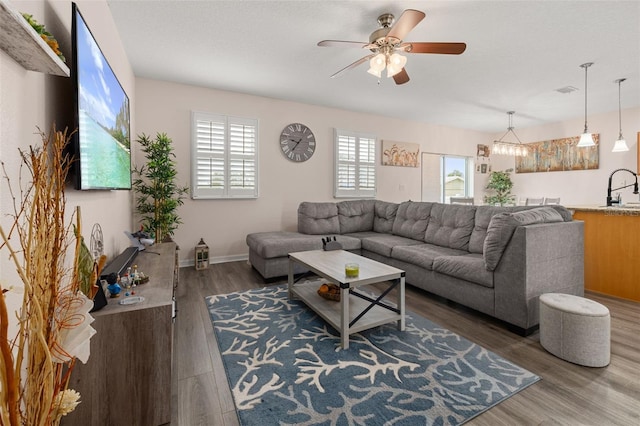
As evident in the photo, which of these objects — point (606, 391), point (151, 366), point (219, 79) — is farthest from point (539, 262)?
point (219, 79)

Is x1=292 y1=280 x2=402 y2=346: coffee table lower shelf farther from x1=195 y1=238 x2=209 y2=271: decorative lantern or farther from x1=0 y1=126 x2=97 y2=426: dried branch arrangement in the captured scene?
x1=195 y1=238 x2=209 y2=271: decorative lantern

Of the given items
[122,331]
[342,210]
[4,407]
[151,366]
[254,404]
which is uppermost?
[342,210]

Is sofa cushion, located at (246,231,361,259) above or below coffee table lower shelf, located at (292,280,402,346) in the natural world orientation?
above

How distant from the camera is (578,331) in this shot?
1.87 meters

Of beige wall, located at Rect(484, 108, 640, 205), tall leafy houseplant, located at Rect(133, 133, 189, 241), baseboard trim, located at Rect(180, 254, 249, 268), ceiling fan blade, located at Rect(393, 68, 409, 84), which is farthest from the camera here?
beige wall, located at Rect(484, 108, 640, 205)

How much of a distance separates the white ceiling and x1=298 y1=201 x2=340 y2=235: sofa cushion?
1.76 metres

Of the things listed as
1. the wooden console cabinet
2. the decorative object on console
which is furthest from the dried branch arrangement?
the decorative object on console

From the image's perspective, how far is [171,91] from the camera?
4.09 metres

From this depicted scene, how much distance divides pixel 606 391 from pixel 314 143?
449cm

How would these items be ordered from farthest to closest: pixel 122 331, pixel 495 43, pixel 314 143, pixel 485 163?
pixel 485 163 → pixel 314 143 → pixel 495 43 → pixel 122 331

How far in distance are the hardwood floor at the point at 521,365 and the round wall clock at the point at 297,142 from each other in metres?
2.91

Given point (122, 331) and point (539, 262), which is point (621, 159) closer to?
point (539, 262)

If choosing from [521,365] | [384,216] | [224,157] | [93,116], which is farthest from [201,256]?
[521,365]

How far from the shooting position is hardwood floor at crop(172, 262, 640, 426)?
1.46m
